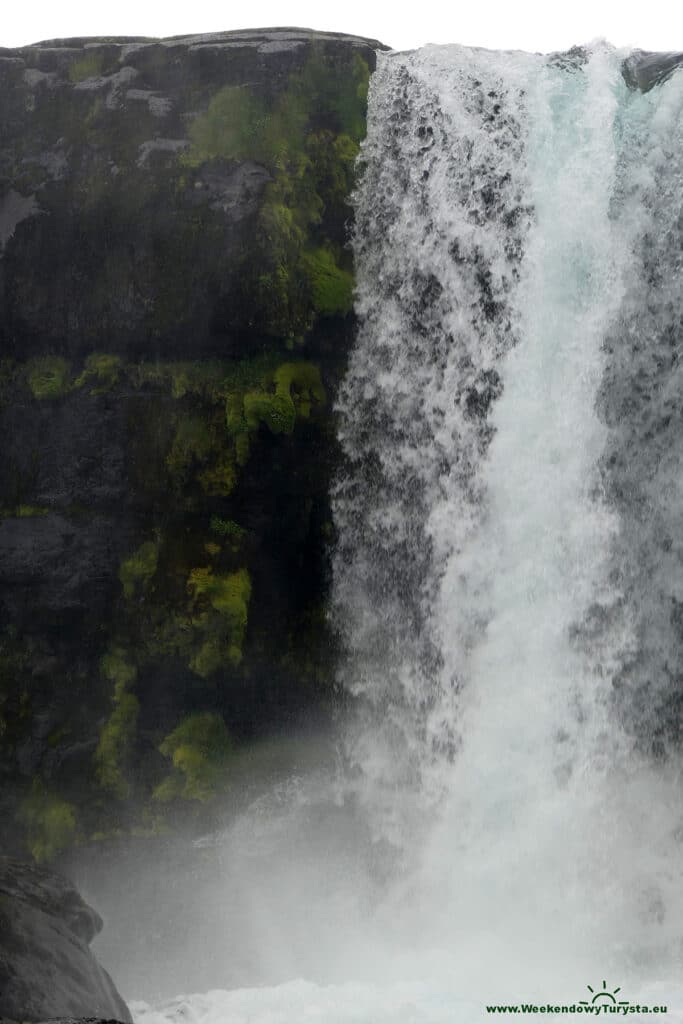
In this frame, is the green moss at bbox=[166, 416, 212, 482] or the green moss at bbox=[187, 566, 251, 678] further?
the green moss at bbox=[166, 416, 212, 482]

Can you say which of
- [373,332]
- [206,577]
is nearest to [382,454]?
[373,332]

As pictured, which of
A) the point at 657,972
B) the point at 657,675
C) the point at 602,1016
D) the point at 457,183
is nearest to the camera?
the point at 602,1016

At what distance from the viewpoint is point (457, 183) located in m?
11.7

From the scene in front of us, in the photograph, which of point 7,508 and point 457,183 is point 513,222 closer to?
point 457,183

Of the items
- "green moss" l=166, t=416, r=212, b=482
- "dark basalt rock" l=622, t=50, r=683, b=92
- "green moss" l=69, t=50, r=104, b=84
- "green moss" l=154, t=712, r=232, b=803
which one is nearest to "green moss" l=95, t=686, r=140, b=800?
"green moss" l=154, t=712, r=232, b=803

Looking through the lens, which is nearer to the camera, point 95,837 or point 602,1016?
point 602,1016

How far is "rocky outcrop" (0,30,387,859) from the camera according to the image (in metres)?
11.5

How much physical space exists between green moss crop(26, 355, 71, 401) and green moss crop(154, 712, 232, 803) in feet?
13.5

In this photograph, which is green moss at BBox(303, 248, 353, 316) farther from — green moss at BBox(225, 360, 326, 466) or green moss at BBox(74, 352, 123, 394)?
green moss at BBox(74, 352, 123, 394)

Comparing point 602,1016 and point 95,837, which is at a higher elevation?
point 95,837

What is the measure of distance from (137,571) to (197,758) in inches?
88.1

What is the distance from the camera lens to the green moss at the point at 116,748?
11453 millimetres

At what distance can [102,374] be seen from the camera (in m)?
11.8

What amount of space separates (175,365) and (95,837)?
549 cm
